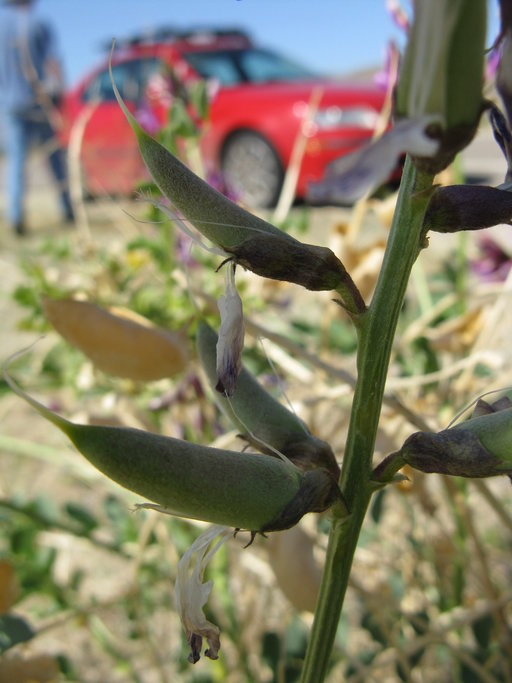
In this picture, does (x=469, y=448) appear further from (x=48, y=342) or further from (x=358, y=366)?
(x=48, y=342)

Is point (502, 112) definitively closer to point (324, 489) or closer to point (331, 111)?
point (324, 489)

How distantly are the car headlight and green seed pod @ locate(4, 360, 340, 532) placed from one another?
3.56 meters

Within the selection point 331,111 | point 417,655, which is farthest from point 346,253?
point 331,111

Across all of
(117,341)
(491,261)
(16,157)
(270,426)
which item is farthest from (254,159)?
(270,426)

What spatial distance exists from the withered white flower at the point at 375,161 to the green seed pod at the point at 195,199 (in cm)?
4

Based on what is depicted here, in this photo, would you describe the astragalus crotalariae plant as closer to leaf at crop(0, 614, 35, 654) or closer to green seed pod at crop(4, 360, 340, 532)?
green seed pod at crop(4, 360, 340, 532)

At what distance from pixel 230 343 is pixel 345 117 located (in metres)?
3.66

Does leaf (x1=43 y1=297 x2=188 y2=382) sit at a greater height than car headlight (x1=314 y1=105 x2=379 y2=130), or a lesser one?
lesser

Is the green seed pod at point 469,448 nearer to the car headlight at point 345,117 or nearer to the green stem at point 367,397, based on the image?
the green stem at point 367,397

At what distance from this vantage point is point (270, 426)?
36 cm

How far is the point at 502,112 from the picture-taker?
1.01ft

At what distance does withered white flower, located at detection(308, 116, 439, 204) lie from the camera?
25 centimetres

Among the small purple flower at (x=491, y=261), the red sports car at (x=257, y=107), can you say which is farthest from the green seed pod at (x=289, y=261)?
the red sports car at (x=257, y=107)

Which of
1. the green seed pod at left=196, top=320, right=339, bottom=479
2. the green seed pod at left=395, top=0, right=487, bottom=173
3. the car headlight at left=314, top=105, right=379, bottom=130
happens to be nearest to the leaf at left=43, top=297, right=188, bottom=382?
the green seed pod at left=196, top=320, right=339, bottom=479
